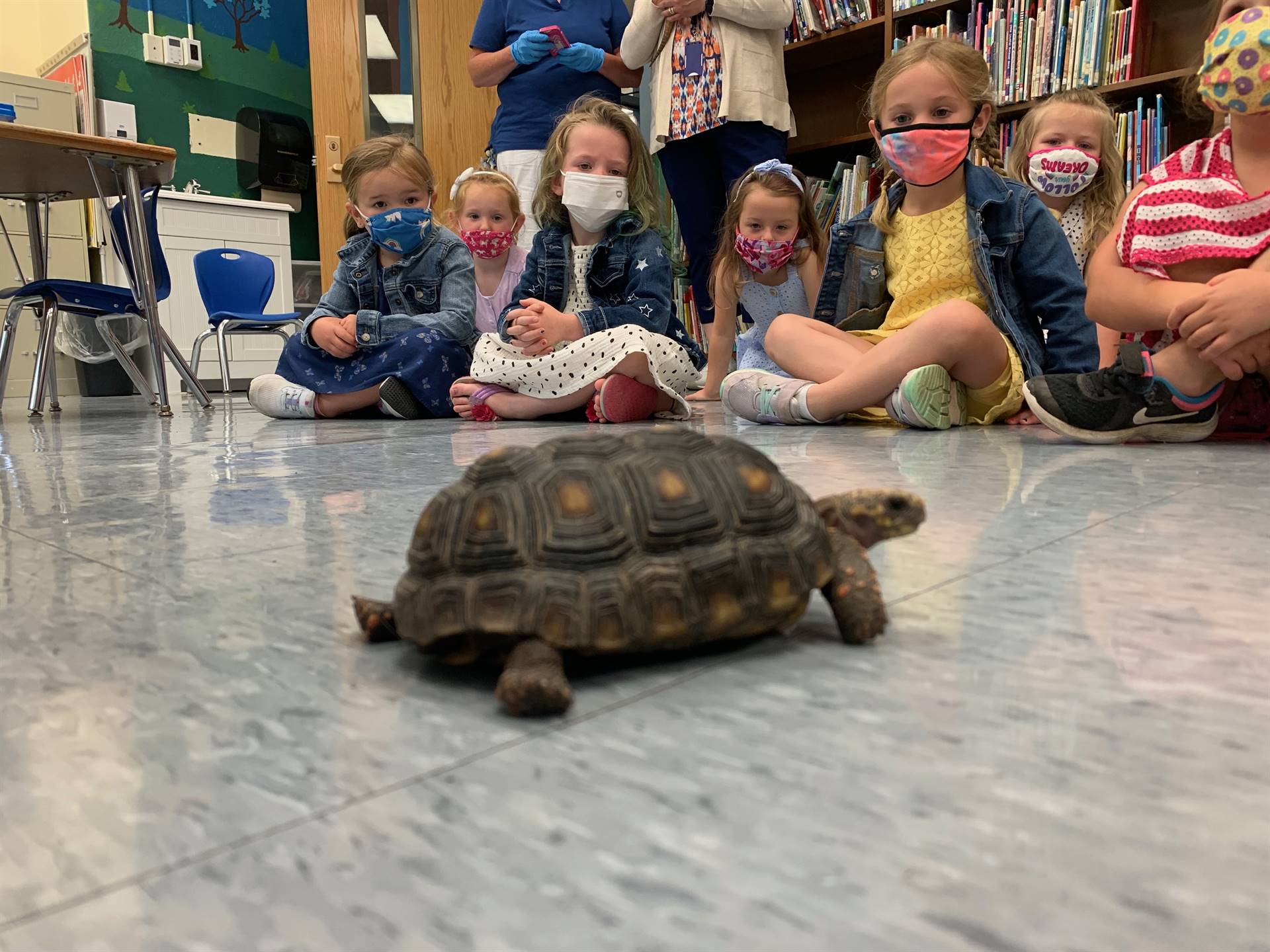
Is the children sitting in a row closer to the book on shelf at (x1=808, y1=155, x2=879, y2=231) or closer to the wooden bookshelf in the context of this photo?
the wooden bookshelf

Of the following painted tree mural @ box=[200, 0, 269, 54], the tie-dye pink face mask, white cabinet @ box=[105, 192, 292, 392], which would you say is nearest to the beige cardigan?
the tie-dye pink face mask

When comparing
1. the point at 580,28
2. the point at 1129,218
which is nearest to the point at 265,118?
the point at 580,28

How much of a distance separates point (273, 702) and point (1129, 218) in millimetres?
1642

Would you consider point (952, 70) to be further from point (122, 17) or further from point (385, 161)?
point (122, 17)

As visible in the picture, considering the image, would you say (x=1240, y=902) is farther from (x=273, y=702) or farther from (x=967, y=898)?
(x=273, y=702)

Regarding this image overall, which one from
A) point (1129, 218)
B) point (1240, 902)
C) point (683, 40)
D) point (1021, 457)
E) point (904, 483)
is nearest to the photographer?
point (1240, 902)

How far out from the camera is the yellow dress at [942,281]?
2.14m

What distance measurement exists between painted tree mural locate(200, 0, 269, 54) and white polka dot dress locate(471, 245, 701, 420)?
4.64 m

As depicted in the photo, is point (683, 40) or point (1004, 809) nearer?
point (1004, 809)

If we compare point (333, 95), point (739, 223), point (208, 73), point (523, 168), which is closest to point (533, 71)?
point (523, 168)

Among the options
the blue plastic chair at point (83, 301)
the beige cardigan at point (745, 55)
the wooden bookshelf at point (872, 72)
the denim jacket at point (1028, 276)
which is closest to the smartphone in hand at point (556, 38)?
the beige cardigan at point (745, 55)

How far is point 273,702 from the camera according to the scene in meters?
0.54

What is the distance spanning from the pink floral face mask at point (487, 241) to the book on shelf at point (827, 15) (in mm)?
1553

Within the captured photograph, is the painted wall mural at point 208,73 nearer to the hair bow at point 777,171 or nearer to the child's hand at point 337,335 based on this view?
the child's hand at point 337,335
